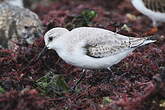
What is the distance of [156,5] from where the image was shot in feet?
29.8

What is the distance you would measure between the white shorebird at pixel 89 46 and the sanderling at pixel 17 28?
2023 mm

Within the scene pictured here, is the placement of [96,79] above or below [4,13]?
below

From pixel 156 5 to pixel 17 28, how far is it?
3.02 metres

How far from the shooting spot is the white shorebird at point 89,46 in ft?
20.0

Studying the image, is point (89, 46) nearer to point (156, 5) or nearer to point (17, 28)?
point (17, 28)

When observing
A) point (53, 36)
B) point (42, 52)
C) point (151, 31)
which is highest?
point (53, 36)

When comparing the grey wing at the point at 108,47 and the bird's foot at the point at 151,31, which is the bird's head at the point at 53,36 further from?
the bird's foot at the point at 151,31

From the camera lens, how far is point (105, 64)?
6.33 metres

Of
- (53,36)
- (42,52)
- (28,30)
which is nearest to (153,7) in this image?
(28,30)

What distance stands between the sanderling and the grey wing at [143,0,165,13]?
242 centimetres

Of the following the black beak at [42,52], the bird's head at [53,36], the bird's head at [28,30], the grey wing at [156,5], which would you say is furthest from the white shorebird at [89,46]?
the grey wing at [156,5]

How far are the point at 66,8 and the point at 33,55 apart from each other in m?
3.85

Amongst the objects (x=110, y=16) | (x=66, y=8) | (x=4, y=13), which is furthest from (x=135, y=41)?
(x=66, y=8)

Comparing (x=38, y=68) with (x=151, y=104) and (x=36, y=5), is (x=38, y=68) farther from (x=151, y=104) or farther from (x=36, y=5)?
(x=36, y=5)
